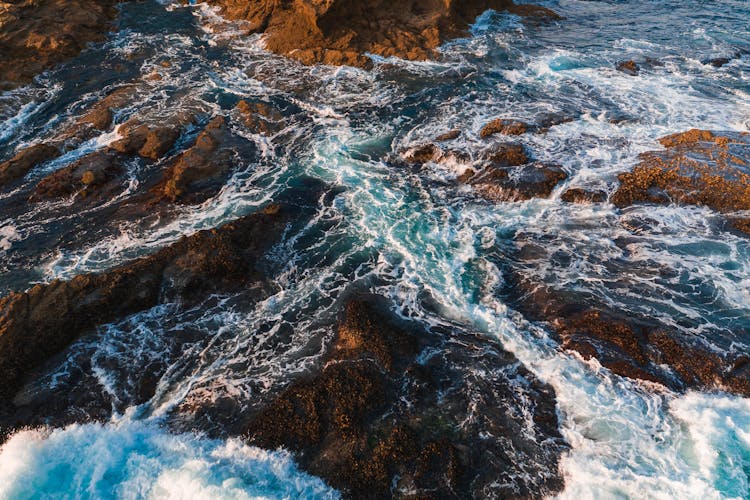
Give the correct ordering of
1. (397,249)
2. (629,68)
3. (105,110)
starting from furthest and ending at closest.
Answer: (629,68) → (105,110) → (397,249)

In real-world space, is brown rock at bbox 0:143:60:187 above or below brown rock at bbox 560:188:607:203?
above

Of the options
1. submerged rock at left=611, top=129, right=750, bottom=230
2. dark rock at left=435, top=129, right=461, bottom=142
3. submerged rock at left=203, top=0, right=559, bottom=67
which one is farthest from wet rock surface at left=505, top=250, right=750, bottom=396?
submerged rock at left=203, top=0, right=559, bottom=67

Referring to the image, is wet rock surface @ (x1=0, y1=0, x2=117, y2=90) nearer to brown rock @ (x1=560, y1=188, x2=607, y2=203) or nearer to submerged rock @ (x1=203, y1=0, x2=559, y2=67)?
submerged rock @ (x1=203, y1=0, x2=559, y2=67)

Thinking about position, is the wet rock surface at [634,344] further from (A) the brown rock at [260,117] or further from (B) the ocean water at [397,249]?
(A) the brown rock at [260,117]

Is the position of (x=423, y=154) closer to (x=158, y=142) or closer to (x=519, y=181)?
(x=519, y=181)

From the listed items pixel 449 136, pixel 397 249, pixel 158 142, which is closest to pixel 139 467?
pixel 397 249

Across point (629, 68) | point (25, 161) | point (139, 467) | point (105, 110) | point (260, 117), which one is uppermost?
point (629, 68)
